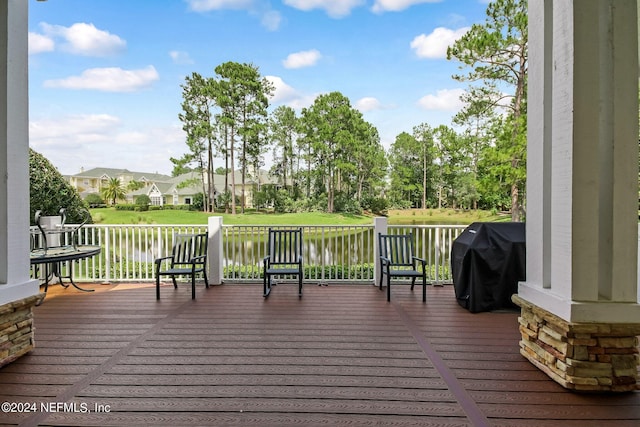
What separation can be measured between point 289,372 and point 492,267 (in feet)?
9.55

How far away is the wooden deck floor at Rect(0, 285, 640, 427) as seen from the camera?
2055mm

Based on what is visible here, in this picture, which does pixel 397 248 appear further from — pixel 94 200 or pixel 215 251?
pixel 94 200

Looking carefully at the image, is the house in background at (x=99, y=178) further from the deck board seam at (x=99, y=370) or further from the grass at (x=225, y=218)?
the deck board seam at (x=99, y=370)

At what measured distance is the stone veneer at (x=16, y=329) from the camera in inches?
106

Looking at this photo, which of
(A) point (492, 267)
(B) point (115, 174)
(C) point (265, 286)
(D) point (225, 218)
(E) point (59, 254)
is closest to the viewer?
(A) point (492, 267)

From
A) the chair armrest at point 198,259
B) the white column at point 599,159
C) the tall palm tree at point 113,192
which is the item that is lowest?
the chair armrest at point 198,259

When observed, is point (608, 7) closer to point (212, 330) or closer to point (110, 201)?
point (212, 330)

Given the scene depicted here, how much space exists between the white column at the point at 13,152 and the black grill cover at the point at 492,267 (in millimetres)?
4568

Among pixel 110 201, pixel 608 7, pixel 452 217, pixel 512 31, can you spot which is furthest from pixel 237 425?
pixel 110 201

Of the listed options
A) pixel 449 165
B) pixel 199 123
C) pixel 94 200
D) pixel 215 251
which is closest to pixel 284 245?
pixel 215 251

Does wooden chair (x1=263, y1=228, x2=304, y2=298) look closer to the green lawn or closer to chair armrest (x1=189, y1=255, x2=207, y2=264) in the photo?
chair armrest (x1=189, y1=255, x2=207, y2=264)

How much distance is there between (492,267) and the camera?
13.8ft

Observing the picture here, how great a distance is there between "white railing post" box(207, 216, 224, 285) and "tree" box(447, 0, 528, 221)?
8704mm

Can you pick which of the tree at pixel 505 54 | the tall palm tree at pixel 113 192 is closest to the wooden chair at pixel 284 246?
the tree at pixel 505 54
